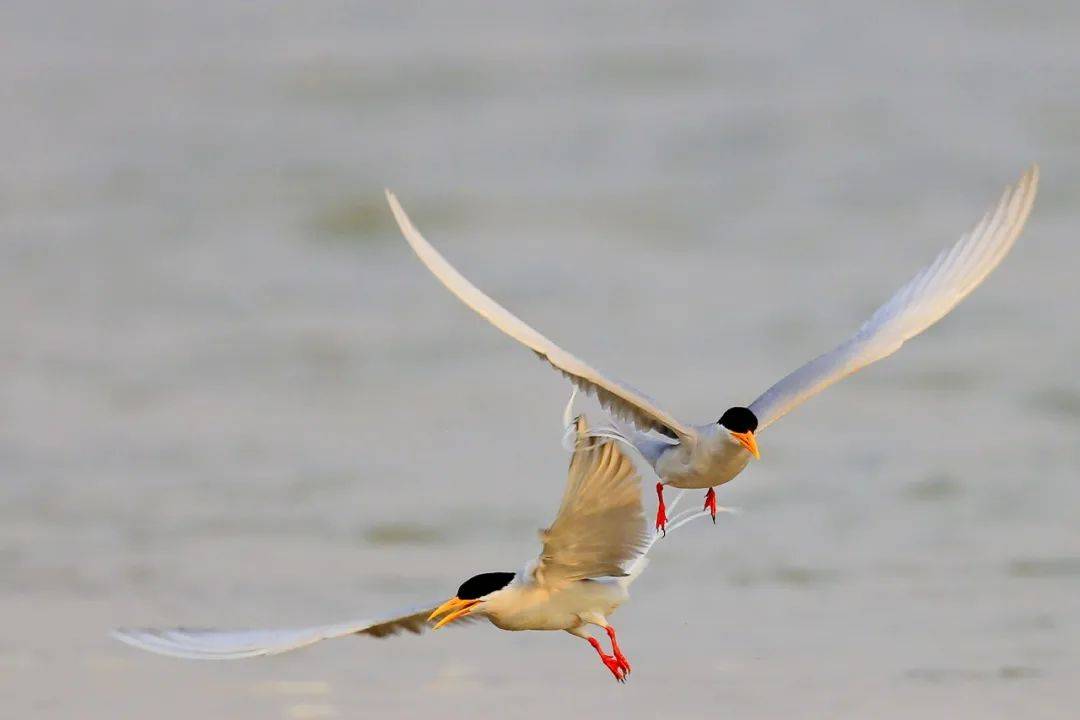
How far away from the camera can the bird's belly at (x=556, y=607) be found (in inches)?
288

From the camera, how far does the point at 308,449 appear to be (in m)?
12.2

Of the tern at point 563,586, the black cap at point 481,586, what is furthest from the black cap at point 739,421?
the black cap at point 481,586

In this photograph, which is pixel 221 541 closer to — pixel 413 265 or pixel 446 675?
pixel 446 675

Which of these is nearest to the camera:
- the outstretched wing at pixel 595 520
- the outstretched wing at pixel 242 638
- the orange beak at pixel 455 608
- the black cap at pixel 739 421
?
the outstretched wing at pixel 595 520

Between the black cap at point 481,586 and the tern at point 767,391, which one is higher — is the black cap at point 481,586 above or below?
below

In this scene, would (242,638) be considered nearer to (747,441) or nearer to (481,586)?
(481,586)

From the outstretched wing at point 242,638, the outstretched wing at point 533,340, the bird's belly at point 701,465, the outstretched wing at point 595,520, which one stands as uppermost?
the outstretched wing at point 533,340

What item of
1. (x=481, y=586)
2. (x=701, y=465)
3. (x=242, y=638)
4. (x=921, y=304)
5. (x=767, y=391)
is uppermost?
(x=921, y=304)

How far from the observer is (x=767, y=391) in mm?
8266

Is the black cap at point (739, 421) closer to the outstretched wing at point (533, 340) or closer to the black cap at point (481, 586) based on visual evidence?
the outstretched wing at point (533, 340)

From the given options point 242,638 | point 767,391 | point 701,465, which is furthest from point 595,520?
point 767,391

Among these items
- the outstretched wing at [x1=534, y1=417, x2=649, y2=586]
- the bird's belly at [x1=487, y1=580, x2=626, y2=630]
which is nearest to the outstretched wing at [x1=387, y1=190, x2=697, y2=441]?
the outstretched wing at [x1=534, y1=417, x2=649, y2=586]

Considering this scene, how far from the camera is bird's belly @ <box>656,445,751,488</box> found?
7.51 meters

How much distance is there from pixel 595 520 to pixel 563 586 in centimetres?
48
